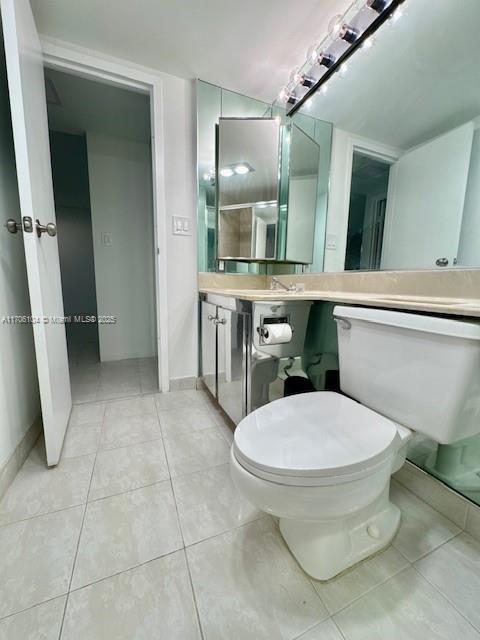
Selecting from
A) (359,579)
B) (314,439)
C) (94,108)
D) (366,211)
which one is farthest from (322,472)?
(94,108)

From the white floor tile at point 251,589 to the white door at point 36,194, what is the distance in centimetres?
80

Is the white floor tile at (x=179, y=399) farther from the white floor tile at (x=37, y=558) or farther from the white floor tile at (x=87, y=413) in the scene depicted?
the white floor tile at (x=37, y=558)

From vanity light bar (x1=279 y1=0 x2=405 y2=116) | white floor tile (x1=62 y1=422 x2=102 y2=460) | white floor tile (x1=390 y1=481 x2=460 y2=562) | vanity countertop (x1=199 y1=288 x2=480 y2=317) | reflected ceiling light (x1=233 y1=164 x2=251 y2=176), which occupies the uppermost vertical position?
vanity light bar (x1=279 y1=0 x2=405 y2=116)

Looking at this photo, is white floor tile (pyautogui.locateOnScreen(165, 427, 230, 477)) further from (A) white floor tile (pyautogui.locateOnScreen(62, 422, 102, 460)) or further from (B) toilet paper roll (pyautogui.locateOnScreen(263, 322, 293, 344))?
(B) toilet paper roll (pyautogui.locateOnScreen(263, 322, 293, 344))

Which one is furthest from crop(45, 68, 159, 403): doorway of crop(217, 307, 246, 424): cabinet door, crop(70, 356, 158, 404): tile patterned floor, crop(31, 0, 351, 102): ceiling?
crop(217, 307, 246, 424): cabinet door

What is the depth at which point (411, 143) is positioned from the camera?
3.32 feet

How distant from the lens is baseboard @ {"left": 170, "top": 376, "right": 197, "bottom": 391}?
6.11 feet

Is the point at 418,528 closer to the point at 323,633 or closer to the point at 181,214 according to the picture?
the point at 323,633

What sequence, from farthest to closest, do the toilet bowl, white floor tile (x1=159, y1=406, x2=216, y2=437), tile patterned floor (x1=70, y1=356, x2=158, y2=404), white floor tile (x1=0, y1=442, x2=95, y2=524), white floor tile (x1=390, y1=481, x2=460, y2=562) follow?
tile patterned floor (x1=70, y1=356, x2=158, y2=404), white floor tile (x1=159, y1=406, x2=216, y2=437), white floor tile (x1=0, y1=442, x2=95, y2=524), white floor tile (x1=390, y1=481, x2=460, y2=562), the toilet bowl

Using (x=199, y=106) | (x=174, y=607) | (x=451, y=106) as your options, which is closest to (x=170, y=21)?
(x=199, y=106)

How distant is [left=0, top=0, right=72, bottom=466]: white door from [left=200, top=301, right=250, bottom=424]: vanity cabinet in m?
0.76

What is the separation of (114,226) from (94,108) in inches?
33.9

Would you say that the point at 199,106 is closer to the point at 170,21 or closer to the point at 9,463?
the point at 170,21

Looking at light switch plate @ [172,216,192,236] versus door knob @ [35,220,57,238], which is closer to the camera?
door knob @ [35,220,57,238]
